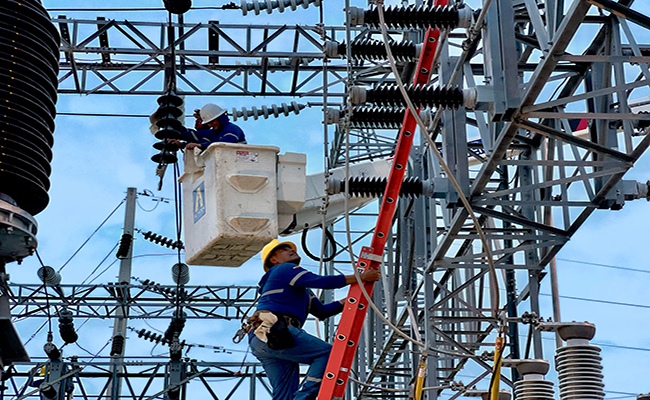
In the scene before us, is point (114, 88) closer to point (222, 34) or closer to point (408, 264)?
point (222, 34)

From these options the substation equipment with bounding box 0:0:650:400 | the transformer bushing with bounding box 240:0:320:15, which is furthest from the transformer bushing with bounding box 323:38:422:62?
the transformer bushing with bounding box 240:0:320:15

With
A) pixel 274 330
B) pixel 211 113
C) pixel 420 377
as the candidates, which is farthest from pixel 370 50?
pixel 211 113

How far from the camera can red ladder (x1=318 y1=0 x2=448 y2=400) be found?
6.97 m

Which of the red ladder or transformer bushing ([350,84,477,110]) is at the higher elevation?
transformer bushing ([350,84,477,110])

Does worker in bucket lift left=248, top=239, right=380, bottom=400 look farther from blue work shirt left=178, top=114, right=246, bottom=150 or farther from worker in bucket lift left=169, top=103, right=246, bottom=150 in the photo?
worker in bucket lift left=169, top=103, right=246, bottom=150

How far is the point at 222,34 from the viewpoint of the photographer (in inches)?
671

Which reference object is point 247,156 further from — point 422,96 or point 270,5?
point 270,5

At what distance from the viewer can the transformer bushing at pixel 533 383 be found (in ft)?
19.0

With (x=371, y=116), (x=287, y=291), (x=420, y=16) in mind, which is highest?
(x=420, y=16)

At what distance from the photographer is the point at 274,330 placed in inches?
286

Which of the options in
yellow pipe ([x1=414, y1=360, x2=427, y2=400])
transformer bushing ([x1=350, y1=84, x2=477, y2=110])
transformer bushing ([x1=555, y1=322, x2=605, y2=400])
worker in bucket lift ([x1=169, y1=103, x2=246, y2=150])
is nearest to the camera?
transformer bushing ([x1=555, y1=322, x2=605, y2=400])

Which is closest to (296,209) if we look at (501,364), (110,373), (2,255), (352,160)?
(2,255)

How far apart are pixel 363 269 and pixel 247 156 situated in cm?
336

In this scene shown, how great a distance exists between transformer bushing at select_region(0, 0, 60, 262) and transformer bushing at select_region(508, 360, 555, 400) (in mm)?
4071
